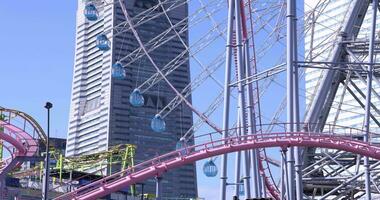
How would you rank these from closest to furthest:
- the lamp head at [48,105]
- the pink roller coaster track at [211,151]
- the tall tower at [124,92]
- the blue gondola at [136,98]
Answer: the lamp head at [48,105], the pink roller coaster track at [211,151], the blue gondola at [136,98], the tall tower at [124,92]

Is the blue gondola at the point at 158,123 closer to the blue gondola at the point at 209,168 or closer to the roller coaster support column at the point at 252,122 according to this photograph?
the blue gondola at the point at 209,168

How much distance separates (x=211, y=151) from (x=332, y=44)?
1424 centimetres

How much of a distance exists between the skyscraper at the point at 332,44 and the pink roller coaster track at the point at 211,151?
7946 millimetres

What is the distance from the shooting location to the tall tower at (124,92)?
44000mm

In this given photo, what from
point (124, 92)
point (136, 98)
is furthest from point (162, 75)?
point (124, 92)

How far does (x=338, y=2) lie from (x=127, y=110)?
26.1 meters

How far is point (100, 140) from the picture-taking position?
111 metres

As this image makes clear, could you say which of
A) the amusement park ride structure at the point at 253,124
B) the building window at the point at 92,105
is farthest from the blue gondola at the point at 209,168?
the building window at the point at 92,105

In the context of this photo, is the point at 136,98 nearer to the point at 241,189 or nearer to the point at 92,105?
the point at 241,189

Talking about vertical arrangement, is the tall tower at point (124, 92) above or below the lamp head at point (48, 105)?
above

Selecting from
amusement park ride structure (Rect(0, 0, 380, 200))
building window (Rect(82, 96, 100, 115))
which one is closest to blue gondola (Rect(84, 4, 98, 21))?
amusement park ride structure (Rect(0, 0, 380, 200))

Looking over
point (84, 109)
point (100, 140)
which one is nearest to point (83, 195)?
point (100, 140)

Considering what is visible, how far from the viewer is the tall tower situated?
44000 mm

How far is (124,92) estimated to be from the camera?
9288 cm
